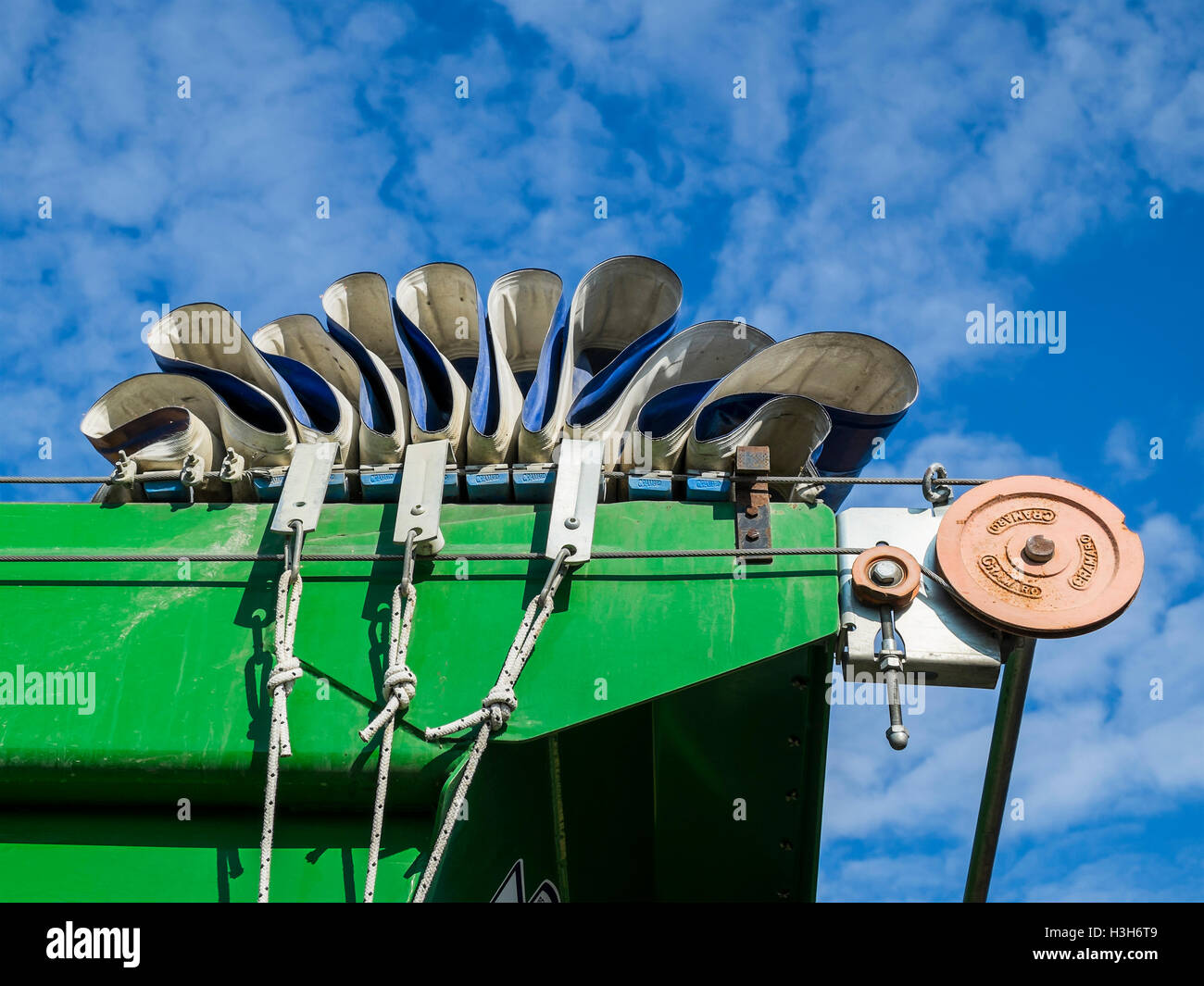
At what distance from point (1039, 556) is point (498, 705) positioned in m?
2.30

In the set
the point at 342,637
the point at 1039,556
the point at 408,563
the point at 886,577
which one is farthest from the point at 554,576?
the point at 1039,556

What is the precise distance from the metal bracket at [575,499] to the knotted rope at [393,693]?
61cm

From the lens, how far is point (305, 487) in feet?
20.5

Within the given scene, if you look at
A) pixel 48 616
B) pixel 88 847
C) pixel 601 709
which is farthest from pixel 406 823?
pixel 48 616

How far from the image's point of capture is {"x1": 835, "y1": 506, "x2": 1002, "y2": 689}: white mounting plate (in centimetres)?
568

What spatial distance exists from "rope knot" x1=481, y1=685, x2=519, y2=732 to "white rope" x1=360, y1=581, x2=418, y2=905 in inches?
12.3

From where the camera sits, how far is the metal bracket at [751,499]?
610 cm

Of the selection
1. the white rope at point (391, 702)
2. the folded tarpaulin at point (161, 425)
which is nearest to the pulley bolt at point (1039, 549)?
the white rope at point (391, 702)

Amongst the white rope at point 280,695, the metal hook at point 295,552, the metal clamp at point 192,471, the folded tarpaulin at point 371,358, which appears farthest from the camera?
the folded tarpaulin at point 371,358

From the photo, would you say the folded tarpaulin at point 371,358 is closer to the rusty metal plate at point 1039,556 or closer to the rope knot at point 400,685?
the rope knot at point 400,685

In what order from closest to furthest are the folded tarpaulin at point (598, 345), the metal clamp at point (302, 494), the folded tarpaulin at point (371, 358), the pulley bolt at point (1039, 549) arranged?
the pulley bolt at point (1039, 549) → the metal clamp at point (302, 494) → the folded tarpaulin at point (371, 358) → the folded tarpaulin at point (598, 345)

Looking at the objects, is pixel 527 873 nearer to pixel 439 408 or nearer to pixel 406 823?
pixel 406 823

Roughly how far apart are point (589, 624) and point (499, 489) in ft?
3.07

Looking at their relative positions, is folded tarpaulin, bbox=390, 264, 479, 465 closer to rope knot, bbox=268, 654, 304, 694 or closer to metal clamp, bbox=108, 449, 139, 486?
metal clamp, bbox=108, 449, 139, 486
